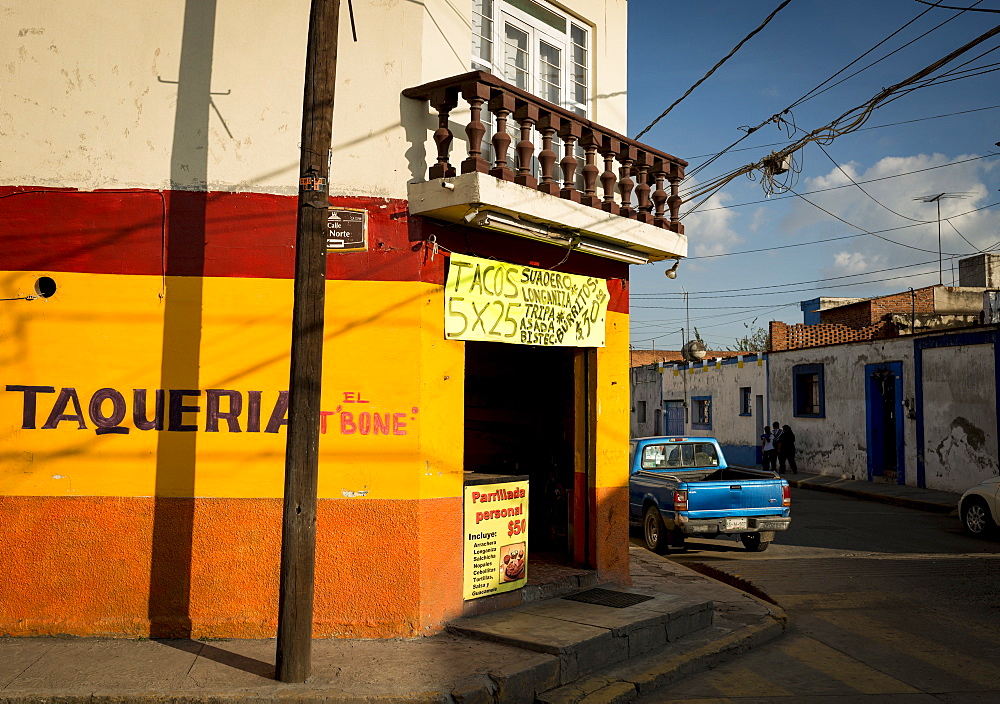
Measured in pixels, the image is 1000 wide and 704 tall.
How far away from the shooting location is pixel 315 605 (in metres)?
6.91

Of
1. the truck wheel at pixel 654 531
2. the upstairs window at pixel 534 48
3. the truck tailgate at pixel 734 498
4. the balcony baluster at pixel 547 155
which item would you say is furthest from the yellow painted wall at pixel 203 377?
the truck wheel at pixel 654 531

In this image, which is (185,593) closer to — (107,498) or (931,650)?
(107,498)

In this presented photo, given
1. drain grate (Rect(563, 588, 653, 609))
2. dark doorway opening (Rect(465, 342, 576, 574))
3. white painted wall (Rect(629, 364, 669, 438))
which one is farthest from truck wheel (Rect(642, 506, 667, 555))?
white painted wall (Rect(629, 364, 669, 438))

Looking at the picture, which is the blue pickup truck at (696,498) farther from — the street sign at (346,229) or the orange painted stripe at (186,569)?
the street sign at (346,229)

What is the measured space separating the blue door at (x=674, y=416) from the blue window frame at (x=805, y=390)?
31.9ft

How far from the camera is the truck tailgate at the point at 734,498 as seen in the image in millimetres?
12078

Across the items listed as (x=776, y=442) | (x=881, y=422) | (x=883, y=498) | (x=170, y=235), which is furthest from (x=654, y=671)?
(x=776, y=442)

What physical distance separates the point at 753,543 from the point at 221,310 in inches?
382

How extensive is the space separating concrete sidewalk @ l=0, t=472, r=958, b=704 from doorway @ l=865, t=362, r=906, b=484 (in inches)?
706

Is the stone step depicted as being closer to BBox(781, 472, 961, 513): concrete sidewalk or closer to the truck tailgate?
the truck tailgate

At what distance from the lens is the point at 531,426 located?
11.0 meters

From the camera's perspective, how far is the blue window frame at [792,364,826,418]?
91.4 feet

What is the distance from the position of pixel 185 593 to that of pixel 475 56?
5.78 m

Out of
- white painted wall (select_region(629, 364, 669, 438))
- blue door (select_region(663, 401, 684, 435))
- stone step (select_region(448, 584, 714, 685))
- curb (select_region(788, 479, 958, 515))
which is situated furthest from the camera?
white painted wall (select_region(629, 364, 669, 438))
